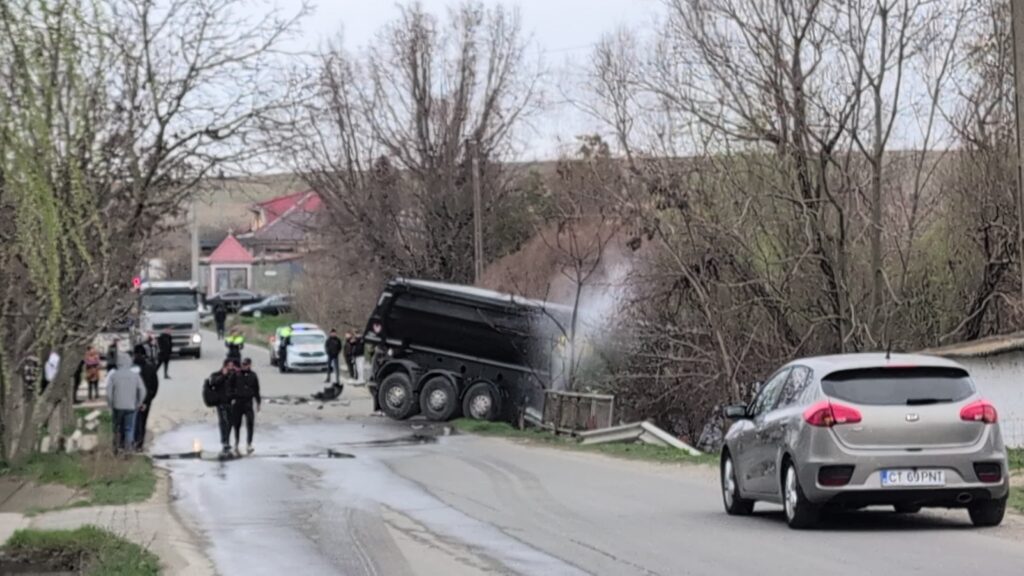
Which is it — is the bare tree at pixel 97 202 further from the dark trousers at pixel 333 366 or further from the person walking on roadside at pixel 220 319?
the person walking on roadside at pixel 220 319

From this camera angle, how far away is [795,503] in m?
12.8

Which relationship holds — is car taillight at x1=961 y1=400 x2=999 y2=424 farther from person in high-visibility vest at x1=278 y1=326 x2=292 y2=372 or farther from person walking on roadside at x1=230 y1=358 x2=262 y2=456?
person in high-visibility vest at x1=278 y1=326 x2=292 y2=372

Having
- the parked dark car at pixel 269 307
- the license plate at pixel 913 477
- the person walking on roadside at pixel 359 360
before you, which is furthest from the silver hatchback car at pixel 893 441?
the parked dark car at pixel 269 307

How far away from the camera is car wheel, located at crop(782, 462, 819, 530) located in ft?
41.6

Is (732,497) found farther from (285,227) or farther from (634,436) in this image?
(285,227)

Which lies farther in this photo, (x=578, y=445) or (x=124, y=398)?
(x=578, y=445)

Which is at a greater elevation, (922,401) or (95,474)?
(922,401)

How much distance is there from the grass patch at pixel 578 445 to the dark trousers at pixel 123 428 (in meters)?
8.12

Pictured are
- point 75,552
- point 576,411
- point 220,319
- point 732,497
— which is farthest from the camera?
point 220,319

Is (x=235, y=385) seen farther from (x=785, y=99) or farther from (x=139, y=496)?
(x=785, y=99)

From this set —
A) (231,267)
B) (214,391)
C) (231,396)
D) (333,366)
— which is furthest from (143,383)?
(231,267)

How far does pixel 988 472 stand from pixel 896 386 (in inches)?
41.1

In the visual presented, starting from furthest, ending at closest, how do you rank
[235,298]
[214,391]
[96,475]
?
[235,298] → [214,391] → [96,475]

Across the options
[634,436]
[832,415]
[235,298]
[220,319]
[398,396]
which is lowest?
[634,436]
